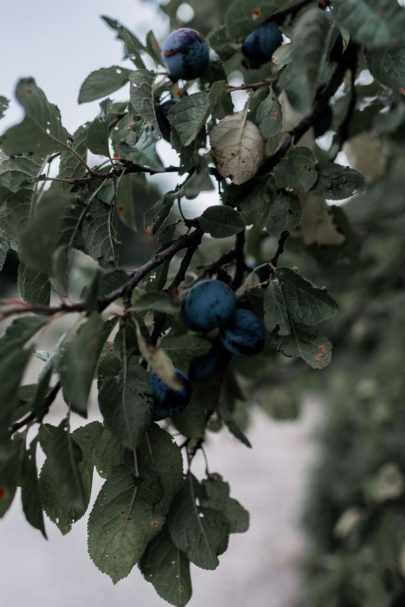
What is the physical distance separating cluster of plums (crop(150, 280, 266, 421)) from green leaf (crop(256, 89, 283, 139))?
162 millimetres

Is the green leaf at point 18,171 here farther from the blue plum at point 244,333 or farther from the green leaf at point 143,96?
the blue plum at point 244,333

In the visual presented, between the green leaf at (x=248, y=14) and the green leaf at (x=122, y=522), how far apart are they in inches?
18.6

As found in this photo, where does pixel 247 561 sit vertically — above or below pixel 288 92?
below

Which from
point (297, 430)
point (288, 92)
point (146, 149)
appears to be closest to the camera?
point (288, 92)

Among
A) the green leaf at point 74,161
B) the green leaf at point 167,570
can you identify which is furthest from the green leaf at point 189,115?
the green leaf at point 167,570

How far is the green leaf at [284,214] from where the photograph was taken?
71cm

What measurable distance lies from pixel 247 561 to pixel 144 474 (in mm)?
5118

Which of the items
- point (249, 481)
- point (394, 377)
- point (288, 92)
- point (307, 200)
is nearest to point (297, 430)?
point (249, 481)

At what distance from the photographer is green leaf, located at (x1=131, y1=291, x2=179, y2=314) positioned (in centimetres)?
53

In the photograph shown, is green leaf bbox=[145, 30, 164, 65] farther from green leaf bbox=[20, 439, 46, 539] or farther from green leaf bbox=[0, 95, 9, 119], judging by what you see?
green leaf bbox=[20, 439, 46, 539]

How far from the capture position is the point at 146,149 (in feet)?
1.93

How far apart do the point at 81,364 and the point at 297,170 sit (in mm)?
339

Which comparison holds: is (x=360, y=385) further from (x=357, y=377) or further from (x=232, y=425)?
(x=232, y=425)

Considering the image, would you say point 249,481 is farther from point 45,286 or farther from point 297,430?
point 45,286
